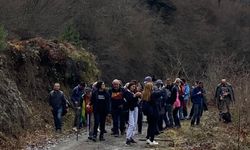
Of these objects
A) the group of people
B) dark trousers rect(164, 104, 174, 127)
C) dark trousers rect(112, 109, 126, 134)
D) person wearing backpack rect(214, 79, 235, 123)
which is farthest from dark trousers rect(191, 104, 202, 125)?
dark trousers rect(112, 109, 126, 134)

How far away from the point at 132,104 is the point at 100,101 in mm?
978

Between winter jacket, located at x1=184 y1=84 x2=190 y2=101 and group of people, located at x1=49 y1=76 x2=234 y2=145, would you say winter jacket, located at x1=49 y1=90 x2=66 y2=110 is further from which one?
winter jacket, located at x1=184 y1=84 x2=190 y2=101

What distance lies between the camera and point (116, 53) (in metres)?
47.7

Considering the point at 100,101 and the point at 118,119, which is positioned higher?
the point at 100,101

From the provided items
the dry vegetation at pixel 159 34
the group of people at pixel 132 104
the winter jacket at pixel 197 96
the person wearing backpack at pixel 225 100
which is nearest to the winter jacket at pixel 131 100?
the group of people at pixel 132 104

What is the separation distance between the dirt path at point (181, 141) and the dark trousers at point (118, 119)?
1.15 feet

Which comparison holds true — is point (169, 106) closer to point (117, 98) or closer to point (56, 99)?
point (117, 98)

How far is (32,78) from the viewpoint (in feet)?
74.7

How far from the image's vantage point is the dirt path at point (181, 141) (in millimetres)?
15891

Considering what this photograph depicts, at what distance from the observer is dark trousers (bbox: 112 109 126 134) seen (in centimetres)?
1888

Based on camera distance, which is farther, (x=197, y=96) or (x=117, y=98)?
(x=197, y=96)

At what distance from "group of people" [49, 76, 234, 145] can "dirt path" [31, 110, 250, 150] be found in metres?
0.35

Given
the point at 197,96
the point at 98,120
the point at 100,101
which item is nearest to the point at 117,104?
the point at 98,120

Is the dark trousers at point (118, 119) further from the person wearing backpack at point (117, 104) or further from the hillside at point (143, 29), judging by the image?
the hillside at point (143, 29)
